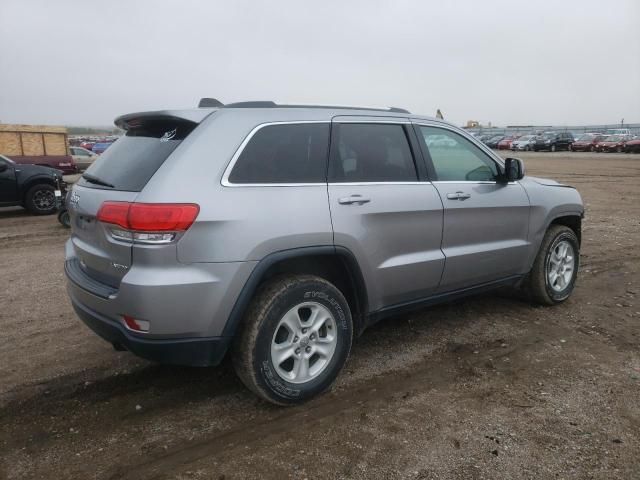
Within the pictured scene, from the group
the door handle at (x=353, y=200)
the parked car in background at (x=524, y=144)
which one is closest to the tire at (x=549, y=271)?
the door handle at (x=353, y=200)

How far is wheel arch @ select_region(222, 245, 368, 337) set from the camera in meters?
2.89

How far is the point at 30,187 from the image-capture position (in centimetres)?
1131

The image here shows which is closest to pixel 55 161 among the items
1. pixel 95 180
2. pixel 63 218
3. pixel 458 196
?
pixel 63 218

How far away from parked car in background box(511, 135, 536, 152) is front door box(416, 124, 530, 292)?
4519 centimetres

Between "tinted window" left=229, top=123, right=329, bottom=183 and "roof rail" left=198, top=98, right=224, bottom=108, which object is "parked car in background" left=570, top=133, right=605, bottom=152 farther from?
"roof rail" left=198, top=98, right=224, bottom=108

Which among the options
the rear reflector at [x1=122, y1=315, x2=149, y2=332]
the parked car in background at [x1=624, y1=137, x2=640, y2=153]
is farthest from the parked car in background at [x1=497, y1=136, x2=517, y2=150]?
the rear reflector at [x1=122, y1=315, x2=149, y2=332]

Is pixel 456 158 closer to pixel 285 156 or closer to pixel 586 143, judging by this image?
pixel 285 156

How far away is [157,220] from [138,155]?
0.65m

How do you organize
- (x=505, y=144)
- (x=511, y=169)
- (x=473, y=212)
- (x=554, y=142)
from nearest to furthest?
(x=473, y=212) → (x=511, y=169) → (x=554, y=142) → (x=505, y=144)

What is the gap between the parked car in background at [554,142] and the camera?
44.6 m

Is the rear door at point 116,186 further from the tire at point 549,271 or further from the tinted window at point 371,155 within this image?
the tire at point 549,271

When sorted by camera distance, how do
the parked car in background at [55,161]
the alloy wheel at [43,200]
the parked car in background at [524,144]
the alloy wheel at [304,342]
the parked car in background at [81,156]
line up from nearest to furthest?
the alloy wheel at [304,342], the alloy wheel at [43,200], the parked car in background at [55,161], the parked car in background at [81,156], the parked car in background at [524,144]

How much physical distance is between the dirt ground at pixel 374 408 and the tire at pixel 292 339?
0.17 m

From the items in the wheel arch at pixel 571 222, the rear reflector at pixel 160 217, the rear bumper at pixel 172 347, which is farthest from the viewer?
the wheel arch at pixel 571 222
